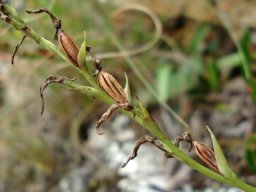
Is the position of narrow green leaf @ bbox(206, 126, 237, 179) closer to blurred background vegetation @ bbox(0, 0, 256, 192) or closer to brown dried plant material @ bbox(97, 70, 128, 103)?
brown dried plant material @ bbox(97, 70, 128, 103)

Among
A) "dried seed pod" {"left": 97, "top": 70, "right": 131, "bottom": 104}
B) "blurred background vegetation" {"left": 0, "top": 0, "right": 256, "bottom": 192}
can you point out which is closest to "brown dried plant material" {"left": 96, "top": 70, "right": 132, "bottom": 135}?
"dried seed pod" {"left": 97, "top": 70, "right": 131, "bottom": 104}

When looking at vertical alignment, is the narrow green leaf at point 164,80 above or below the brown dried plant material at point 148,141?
Result: below

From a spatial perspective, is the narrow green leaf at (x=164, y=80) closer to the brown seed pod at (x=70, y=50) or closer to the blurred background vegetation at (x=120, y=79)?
the blurred background vegetation at (x=120, y=79)

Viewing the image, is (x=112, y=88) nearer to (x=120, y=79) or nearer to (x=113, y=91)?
(x=113, y=91)

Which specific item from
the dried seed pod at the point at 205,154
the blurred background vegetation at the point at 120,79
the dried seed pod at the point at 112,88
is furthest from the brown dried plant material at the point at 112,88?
the blurred background vegetation at the point at 120,79

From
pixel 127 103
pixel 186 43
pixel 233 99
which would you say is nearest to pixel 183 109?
pixel 233 99

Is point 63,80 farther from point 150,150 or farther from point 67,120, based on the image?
point 67,120
